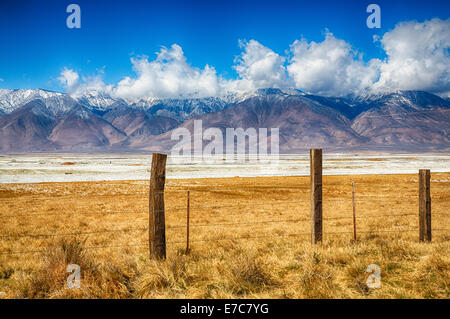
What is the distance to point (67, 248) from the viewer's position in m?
5.52

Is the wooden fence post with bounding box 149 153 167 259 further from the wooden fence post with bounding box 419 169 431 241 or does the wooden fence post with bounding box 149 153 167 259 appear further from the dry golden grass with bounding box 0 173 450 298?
the wooden fence post with bounding box 419 169 431 241

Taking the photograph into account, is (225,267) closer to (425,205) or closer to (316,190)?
(316,190)

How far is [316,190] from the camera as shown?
22.5ft

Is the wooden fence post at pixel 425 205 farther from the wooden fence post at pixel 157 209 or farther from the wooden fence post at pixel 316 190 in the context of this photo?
the wooden fence post at pixel 157 209

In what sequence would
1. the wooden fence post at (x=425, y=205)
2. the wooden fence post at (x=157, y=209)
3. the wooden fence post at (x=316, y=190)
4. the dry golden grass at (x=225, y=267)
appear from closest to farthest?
1. the dry golden grass at (x=225, y=267)
2. the wooden fence post at (x=157, y=209)
3. the wooden fence post at (x=316, y=190)
4. the wooden fence post at (x=425, y=205)

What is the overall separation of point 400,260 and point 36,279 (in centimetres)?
637

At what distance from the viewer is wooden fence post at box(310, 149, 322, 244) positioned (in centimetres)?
679

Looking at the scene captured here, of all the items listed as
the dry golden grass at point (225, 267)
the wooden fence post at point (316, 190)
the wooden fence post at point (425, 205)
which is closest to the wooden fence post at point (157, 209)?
the dry golden grass at point (225, 267)

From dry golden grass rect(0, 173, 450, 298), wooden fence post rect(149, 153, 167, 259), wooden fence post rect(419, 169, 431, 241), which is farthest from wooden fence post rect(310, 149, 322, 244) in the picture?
wooden fence post rect(149, 153, 167, 259)

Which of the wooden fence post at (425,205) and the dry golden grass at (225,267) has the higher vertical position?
the wooden fence post at (425,205)

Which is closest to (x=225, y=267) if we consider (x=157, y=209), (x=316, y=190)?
(x=157, y=209)

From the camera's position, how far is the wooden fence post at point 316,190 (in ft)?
22.3

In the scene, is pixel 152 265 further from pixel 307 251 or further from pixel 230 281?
pixel 307 251
